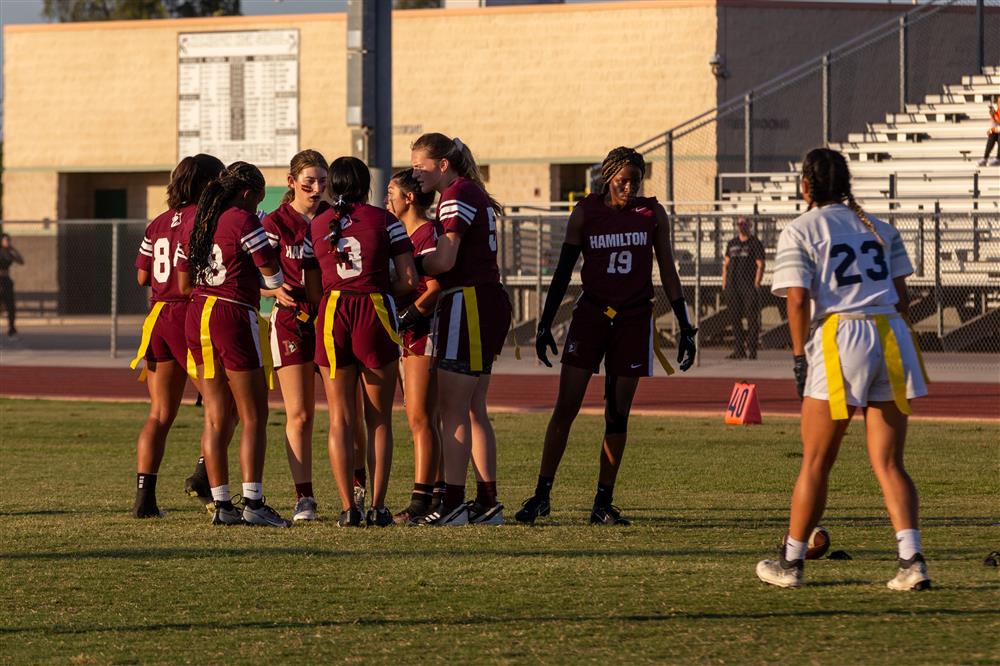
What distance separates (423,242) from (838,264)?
2738 millimetres

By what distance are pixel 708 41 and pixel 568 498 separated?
27964 mm

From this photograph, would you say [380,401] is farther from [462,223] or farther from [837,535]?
[837,535]

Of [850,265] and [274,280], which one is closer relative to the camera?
[850,265]

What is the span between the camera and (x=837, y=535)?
9.01 meters

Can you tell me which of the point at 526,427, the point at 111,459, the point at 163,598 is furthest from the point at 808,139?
the point at 163,598

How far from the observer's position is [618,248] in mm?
9367

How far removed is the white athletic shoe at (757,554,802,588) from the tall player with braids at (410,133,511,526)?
2.35m

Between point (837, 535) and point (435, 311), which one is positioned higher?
point (435, 311)

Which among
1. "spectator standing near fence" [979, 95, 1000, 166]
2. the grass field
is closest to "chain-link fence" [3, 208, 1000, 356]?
"spectator standing near fence" [979, 95, 1000, 166]

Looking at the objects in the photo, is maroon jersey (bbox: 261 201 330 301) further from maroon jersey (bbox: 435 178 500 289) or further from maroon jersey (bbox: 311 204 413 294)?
maroon jersey (bbox: 435 178 500 289)

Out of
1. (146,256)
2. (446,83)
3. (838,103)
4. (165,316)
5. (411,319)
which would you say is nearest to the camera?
(411,319)

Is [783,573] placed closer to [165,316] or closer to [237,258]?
[237,258]

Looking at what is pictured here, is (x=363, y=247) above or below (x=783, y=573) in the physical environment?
above

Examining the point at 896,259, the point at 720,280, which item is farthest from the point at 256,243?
the point at 720,280
